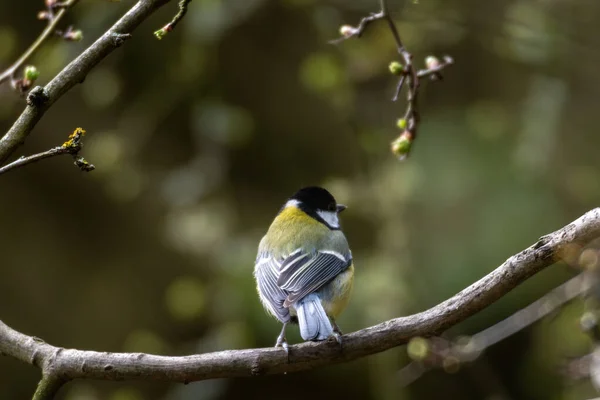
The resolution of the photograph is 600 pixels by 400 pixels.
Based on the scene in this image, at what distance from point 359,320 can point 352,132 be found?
121 cm

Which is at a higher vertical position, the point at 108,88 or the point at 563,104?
the point at 108,88

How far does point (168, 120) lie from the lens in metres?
4.82

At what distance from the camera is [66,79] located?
5.94 feet

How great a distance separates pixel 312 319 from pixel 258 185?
8.19ft

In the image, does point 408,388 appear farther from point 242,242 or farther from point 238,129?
point 238,129

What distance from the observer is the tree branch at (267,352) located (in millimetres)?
1895

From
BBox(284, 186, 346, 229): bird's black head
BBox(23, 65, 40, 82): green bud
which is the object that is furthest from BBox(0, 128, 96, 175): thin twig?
BBox(284, 186, 346, 229): bird's black head

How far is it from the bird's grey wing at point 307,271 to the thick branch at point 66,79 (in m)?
1.27

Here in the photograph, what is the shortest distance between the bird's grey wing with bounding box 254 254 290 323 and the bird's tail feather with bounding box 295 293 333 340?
0.06m

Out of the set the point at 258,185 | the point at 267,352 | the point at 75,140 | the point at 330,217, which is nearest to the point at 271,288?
the point at 330,217

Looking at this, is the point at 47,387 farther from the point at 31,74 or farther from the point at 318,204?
the point at 318,204

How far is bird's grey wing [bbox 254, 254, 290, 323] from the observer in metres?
2.80

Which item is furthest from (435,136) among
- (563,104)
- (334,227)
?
(334,227)

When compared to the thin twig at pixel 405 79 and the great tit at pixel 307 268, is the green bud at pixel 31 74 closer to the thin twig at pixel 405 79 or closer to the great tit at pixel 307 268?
the thin twig at pixel 405 79
